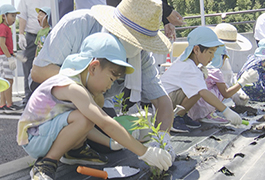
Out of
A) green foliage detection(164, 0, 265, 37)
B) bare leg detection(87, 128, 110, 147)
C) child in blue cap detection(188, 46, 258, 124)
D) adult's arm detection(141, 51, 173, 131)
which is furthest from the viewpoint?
green foliage detection(164, 0, 265, 37)

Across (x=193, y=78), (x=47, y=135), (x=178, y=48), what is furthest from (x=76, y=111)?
(x=178, y=48)

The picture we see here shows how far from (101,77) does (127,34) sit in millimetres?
307

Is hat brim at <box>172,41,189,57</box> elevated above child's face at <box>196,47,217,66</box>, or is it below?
below

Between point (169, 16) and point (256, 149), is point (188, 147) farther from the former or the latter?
point (169, 16)

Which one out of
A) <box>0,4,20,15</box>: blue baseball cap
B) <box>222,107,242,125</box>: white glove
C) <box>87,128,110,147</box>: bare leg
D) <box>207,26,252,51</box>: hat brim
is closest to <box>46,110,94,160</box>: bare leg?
<box>87,128,110,147</box>: bare leg

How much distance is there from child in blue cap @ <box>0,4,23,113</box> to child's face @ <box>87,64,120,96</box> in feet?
9.63

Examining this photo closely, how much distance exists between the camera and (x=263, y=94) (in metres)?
4.05

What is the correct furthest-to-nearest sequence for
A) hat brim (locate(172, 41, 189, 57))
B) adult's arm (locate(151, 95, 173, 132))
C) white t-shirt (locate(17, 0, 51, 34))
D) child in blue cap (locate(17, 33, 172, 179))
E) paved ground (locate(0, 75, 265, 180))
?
1. hat brim (locate(172, 41, 189, 57))
2. white t-shirt (locate(17, 0, 51, 34))
3. adult's arm (locate(151, 95, 173, 132))
4. paved ground (locate(0, 75, 265, 180))
5. child in blue cap (locate(17, 33, 172, 179))

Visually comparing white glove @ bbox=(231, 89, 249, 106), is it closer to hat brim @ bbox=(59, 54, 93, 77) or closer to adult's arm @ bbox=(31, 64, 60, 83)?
adult's arm @ bbox=(31, 64, 60, 83)

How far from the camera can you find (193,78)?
2588 mm

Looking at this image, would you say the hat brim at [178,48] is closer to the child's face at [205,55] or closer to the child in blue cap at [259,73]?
the child in blue cap at [259,73]

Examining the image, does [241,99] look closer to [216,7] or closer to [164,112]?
[164,112]

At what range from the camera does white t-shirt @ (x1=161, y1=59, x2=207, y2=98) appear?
Result: 8.41 ft

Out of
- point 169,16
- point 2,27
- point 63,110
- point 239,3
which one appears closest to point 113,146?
point 63,110
